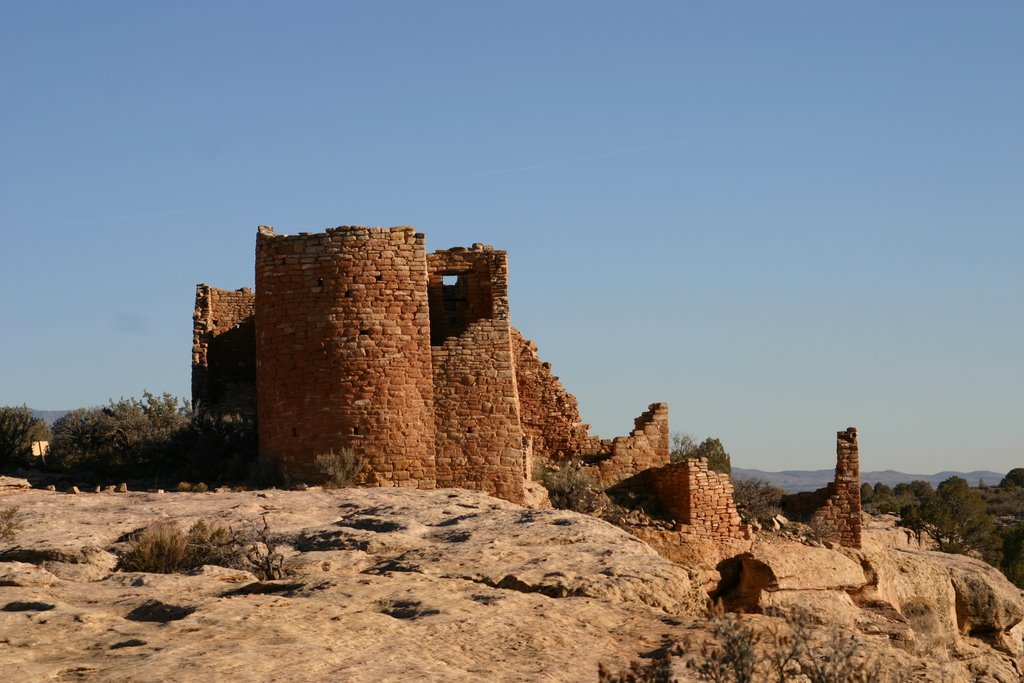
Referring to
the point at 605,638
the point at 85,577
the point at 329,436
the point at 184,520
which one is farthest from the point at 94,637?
the point at 329,436

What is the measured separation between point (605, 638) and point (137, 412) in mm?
12369

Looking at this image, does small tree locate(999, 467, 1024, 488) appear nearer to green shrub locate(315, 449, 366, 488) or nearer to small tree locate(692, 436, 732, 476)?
small tree locate(692, 436, 732, 476)

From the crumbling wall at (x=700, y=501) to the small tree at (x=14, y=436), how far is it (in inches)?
361

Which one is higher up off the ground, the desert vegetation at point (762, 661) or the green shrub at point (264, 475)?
the green shrub at point (264, 475)

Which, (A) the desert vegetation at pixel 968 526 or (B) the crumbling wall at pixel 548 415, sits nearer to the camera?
(B) the crumbling wall at pixel 548 415

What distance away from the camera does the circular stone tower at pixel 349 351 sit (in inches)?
639

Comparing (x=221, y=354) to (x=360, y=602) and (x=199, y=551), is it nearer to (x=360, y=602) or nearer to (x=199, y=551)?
(x=199, y=551)

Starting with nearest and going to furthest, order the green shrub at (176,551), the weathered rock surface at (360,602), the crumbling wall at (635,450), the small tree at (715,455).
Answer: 1. the weathered rock surface at (360,602)
2. the green shrub at (176,551)
3. the crumbling wall at (635,450)
4. the small tree at (715,455)

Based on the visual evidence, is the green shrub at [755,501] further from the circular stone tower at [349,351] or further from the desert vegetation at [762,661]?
the desert vegetation at [762,661]

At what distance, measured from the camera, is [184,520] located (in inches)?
481

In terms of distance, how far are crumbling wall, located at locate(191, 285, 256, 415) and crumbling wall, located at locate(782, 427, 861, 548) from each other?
28.3 feet

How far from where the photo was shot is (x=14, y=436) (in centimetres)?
1948

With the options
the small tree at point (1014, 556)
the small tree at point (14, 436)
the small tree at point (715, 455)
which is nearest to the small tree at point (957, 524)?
the small tree at point (1014, 556)

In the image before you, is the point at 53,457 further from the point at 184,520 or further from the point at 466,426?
the point at 184,520
